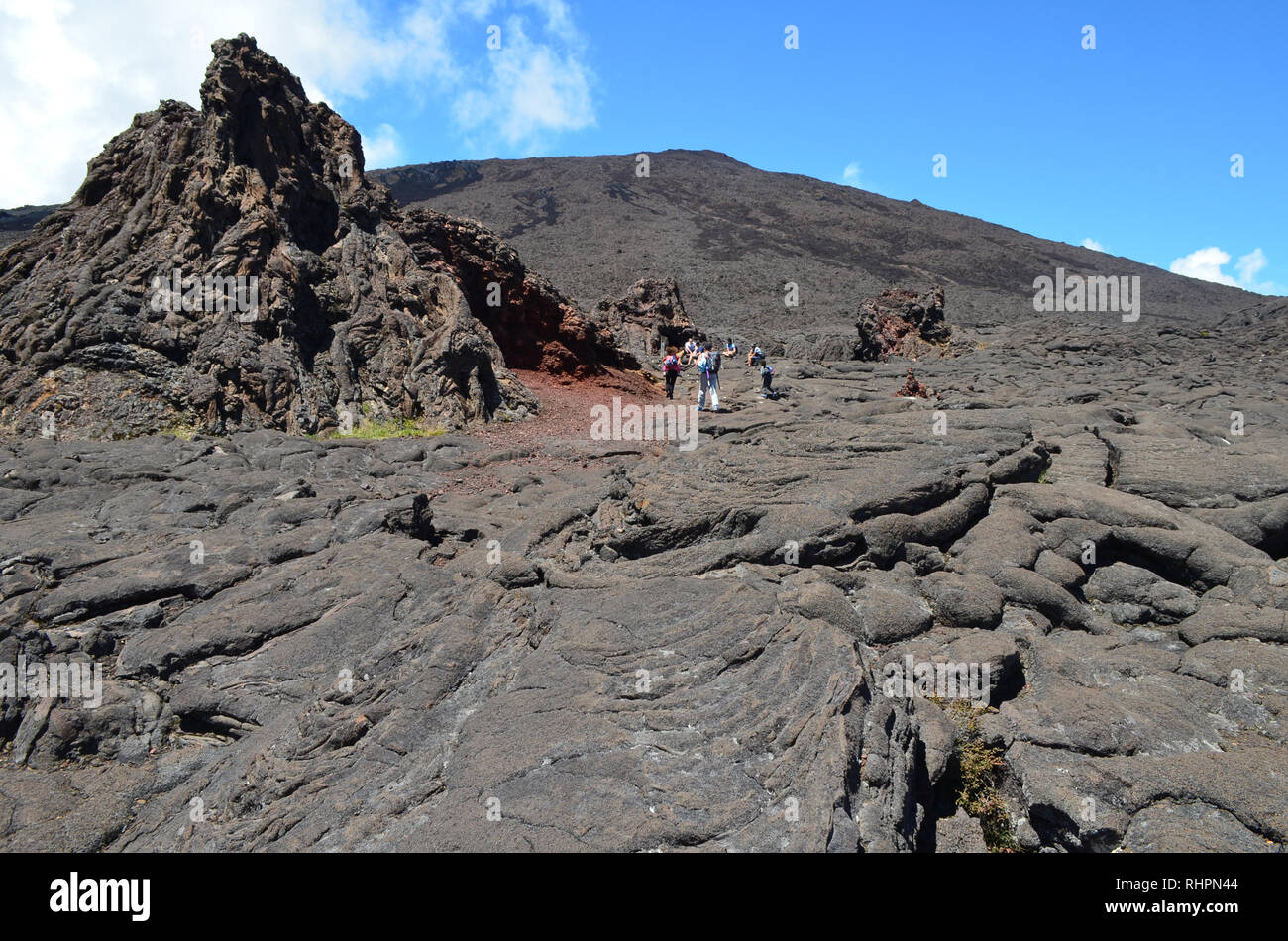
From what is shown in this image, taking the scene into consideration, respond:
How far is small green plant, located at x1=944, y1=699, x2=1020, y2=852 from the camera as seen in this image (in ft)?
21.1

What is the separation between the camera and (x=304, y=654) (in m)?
7.83

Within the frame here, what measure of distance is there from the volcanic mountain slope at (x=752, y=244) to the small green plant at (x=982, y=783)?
40.8 m

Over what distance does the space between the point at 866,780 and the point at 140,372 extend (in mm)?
17609

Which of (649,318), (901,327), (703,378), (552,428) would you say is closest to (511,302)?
(552,428)

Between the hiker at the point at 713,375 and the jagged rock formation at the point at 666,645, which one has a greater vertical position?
the hiker at the point at 713,375

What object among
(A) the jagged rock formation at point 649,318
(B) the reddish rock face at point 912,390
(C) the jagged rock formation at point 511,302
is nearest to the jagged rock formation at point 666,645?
(B) the reddish rock face at point 912,390

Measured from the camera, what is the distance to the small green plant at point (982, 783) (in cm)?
644

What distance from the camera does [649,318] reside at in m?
36.5

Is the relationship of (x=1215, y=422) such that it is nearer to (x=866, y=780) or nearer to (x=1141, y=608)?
(x=1141, y=608)

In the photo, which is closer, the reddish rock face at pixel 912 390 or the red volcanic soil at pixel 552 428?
the red volcanic soil at pixel 552 428

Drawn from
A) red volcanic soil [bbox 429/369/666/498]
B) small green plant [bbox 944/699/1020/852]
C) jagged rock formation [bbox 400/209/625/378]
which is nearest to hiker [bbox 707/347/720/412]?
red volcanic soil [bbox 429/369/666/498]

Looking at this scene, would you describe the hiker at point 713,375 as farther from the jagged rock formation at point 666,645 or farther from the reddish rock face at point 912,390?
the jagged rock formation at point 666,645

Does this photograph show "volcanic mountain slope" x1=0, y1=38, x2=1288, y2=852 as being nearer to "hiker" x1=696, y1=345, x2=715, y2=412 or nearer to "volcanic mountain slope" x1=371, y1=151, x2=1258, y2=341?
"hiker" x1=696, y1=345, x2=715, y2=412

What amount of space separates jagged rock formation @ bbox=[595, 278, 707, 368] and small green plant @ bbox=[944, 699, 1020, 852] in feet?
95.5
